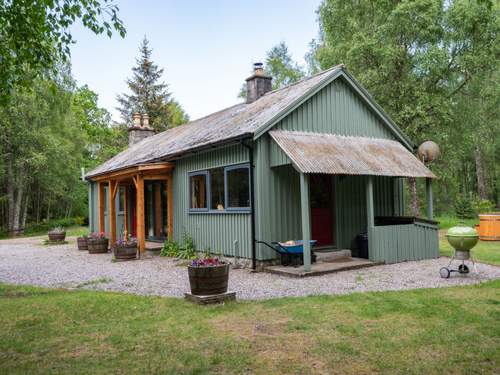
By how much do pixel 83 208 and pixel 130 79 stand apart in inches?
455

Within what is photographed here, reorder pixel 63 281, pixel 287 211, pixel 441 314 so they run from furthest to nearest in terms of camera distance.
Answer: pixel 287 211
pixel 63 281
pixel 441 314

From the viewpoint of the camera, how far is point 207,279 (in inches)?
256

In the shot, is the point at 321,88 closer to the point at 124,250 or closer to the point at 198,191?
the point at 198,191

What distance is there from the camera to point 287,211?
34.2 feet

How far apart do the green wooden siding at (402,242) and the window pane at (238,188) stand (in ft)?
10.4

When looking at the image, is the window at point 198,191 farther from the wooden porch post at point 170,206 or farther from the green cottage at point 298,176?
the wooden porch post at point 170,206

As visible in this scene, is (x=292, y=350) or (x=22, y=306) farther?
(x=22, y=306)

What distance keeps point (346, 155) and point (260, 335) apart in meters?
6.44

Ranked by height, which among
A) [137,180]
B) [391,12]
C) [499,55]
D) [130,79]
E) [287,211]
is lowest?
[287,211]

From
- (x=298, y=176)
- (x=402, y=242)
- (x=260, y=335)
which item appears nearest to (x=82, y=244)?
(x=298, y=176)

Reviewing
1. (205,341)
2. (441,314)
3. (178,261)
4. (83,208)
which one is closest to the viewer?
(205,341)

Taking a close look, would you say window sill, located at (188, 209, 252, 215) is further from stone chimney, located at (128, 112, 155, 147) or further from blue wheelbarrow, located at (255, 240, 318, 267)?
stone chimney, located at (128, 112, 155, 147)

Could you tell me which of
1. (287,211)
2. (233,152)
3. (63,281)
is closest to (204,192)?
(233,152)

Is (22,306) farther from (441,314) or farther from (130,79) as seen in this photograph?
(130,79)
